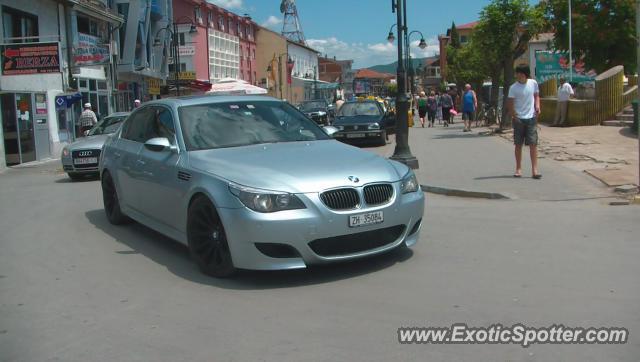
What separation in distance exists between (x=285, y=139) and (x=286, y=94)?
8090 cm

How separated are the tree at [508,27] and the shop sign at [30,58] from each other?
1364 centimetres

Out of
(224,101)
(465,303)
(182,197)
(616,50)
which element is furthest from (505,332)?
(616,50)

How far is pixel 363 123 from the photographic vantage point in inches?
794

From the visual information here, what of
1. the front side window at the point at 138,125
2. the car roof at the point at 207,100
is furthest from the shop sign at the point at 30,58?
the car roof at the point at 207,100

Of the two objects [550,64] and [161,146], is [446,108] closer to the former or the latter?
[550,64]

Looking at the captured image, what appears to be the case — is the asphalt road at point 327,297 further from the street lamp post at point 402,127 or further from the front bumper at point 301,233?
the street lamp post at point 402,127

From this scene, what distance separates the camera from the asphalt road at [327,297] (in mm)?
4113

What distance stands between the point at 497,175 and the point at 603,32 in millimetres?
33178

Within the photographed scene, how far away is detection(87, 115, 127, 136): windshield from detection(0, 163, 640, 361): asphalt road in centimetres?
870

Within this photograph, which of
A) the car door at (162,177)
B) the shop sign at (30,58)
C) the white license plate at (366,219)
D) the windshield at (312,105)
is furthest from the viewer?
the windshield at (312,105)

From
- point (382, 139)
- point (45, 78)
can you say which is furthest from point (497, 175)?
point (45, 78)

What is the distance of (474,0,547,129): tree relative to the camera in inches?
840

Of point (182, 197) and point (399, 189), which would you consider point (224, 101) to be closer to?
point (182, 197)

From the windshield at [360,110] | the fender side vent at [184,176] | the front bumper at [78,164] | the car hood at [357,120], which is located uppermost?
the windshield at [360,110]
